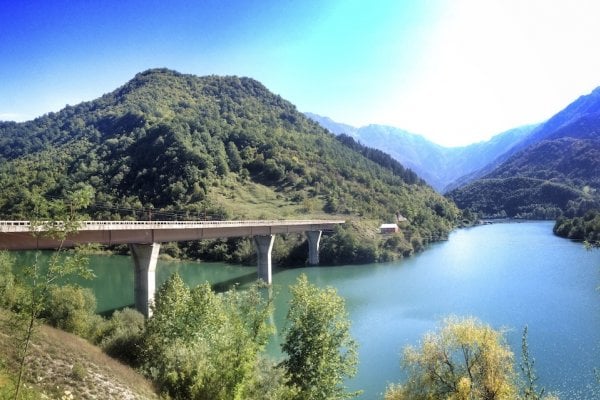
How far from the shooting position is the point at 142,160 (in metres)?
145

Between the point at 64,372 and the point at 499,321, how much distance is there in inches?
1716

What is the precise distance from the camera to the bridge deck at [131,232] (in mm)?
35062

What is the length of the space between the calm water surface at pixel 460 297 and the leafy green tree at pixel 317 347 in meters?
7.00

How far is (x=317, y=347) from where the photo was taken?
25625mm

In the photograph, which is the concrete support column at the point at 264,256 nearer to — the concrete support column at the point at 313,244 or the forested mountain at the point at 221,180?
the concrete support column at the point at 313,244

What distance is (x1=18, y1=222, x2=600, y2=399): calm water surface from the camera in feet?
120

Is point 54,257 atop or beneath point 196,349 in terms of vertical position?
atop


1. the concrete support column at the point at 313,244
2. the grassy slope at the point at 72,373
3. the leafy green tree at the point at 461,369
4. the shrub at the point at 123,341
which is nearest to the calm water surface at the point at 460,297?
the concrete support column at the point at 313,244

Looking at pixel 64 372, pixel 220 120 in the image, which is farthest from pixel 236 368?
pixel 220 120

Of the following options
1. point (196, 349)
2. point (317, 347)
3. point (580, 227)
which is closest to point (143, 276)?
point (196, 349)

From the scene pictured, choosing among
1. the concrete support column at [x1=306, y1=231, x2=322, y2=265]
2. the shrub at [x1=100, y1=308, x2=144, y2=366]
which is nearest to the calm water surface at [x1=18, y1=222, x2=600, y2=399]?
the concrete support column at [x1=306, y1=231, x2=322, y2=265]

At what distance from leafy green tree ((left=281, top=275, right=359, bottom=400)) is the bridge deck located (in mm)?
12956

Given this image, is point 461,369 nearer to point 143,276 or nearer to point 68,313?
point 68,313

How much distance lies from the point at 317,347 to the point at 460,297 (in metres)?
42.8
